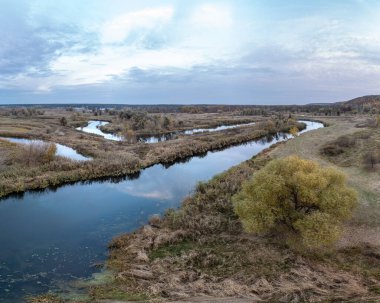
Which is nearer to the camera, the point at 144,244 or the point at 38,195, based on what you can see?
the point at 144,244

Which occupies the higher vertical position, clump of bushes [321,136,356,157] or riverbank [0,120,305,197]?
clump of bushes [321,136,356,157]

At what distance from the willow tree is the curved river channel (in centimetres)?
961

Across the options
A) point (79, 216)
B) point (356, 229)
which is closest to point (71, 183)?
point (79, 216)

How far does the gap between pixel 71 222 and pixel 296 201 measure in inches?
663

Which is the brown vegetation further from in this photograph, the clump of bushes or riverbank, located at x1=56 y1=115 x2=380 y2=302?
the clump of bushes

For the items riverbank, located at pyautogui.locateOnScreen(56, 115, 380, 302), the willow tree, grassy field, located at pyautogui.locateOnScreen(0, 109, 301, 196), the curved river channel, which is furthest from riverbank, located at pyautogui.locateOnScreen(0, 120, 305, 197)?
the willow tree

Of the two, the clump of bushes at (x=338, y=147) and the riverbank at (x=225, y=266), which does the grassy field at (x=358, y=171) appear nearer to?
the clump of bushes at (x=338, y=147)

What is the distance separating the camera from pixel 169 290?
16.9m

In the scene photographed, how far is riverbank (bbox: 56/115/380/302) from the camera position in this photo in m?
16.4

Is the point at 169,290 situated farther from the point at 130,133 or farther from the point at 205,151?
the point at 130,133

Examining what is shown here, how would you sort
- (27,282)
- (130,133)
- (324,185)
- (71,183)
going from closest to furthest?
(27,282) → (324,185) → (71,183) → (130,133)

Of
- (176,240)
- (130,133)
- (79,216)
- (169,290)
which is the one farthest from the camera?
(130,133)

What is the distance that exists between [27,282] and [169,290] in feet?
25.0

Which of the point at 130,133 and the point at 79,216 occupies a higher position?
the point at 130,133
